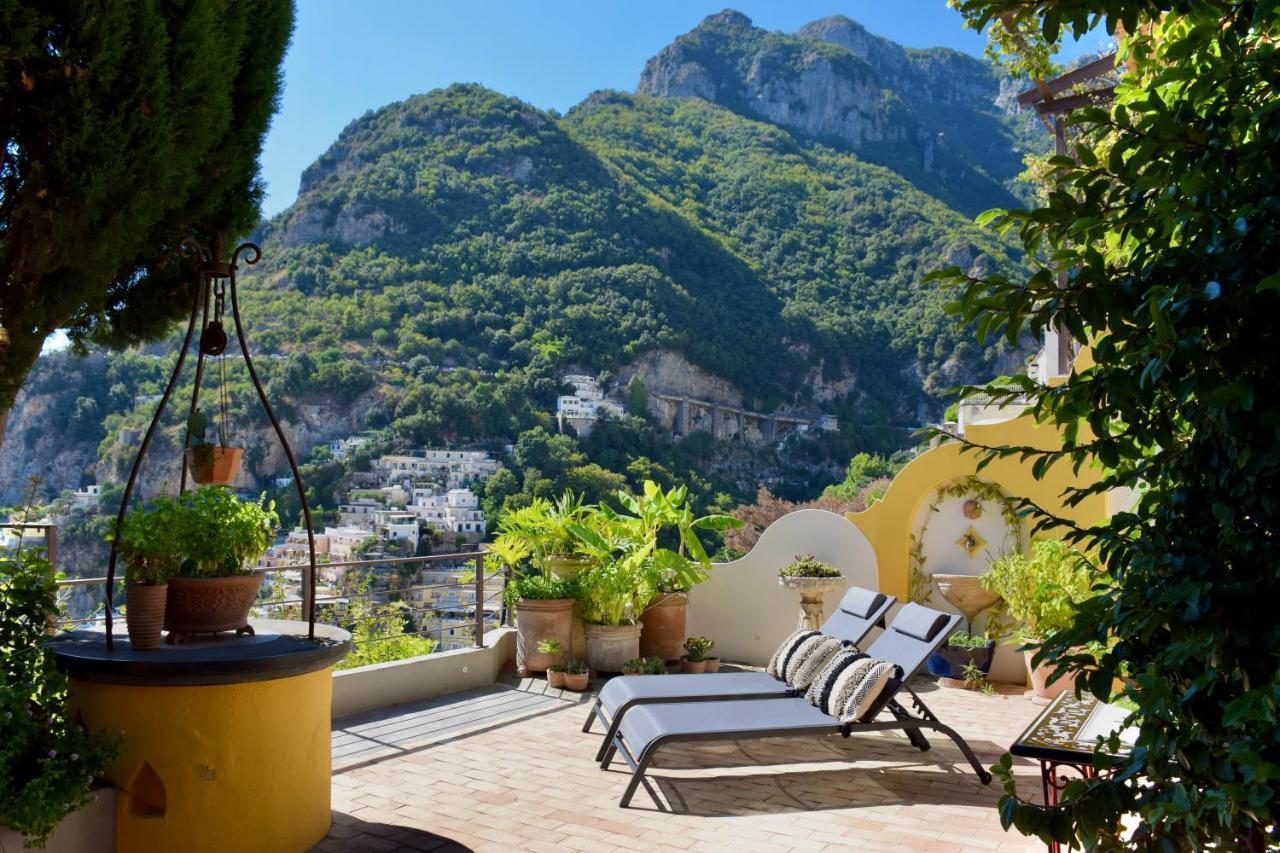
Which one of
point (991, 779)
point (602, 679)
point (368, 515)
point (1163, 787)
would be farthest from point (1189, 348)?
point (368, 515)

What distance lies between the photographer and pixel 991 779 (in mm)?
4863

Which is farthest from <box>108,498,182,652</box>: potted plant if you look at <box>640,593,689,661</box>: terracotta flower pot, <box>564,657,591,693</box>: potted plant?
<box>640,593,689,661</box>: terracotta flower pot

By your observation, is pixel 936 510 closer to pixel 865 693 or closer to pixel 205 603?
pixel 865 693

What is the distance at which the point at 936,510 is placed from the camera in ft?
29.7

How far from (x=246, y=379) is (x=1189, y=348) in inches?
1409

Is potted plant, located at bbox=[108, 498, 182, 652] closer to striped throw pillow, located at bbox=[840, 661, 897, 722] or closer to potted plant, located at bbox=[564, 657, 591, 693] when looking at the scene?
striped throw pillow, located at bbox=[840, 661, 897, 722]

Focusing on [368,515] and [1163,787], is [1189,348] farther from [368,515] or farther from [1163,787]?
[368,515]

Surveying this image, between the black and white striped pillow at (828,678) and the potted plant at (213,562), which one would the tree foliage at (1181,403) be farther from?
the black and white striped pillow at (828,678)

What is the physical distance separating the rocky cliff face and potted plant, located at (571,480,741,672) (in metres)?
50.3

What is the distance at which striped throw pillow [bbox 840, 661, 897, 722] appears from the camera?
464 centimetres

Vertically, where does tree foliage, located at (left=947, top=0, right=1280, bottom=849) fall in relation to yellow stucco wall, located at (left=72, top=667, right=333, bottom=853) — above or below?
above

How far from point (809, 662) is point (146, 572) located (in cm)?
337

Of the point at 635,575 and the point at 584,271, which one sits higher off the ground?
the point at 584,271

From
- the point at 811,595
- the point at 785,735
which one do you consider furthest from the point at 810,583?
the point at 785,735
